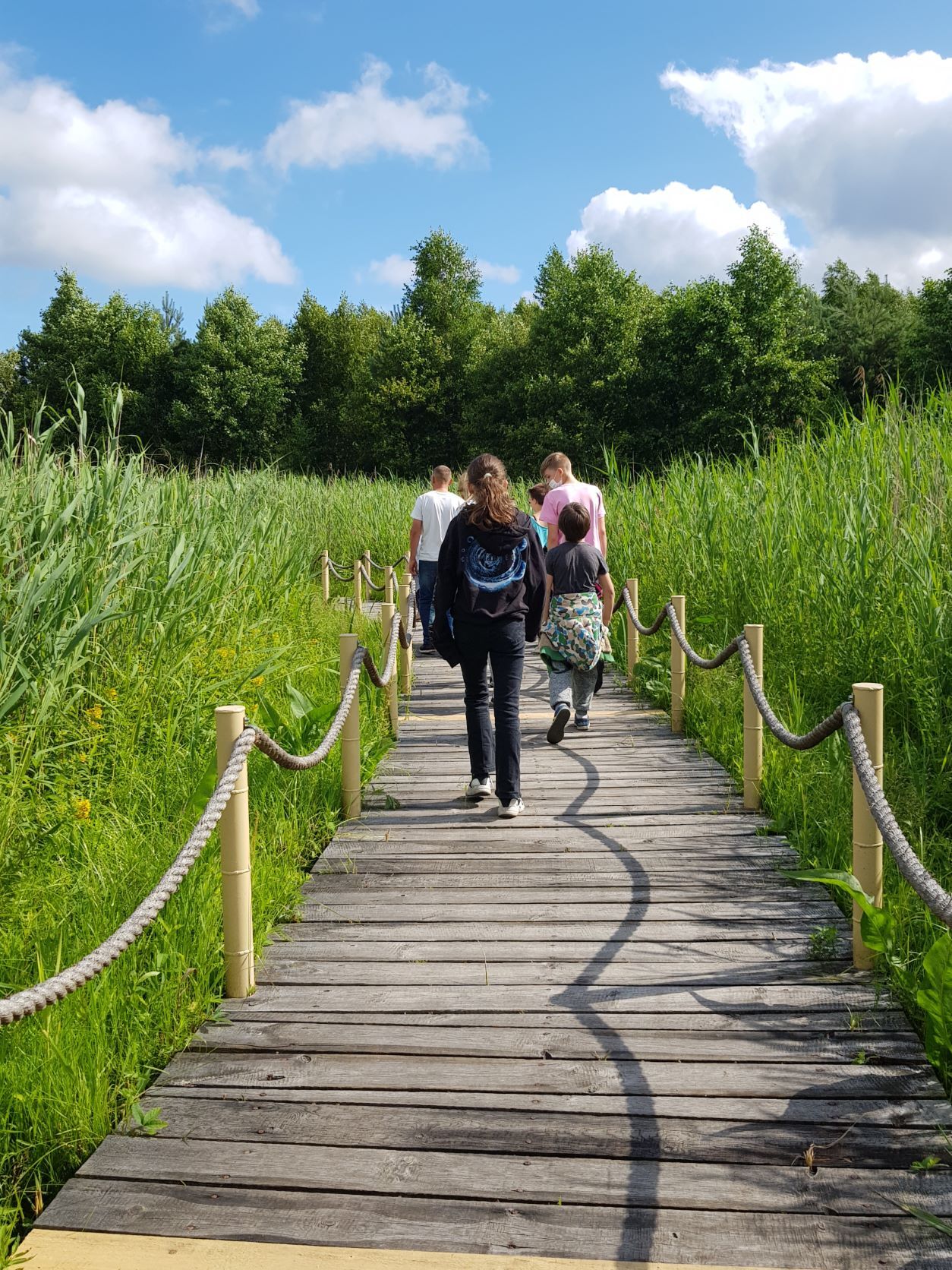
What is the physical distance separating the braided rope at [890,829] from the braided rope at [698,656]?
1876 mm

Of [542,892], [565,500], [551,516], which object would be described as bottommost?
[542,892]

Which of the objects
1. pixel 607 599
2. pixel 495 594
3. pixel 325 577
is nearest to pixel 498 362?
pixel 325 577

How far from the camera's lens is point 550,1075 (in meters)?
2.68

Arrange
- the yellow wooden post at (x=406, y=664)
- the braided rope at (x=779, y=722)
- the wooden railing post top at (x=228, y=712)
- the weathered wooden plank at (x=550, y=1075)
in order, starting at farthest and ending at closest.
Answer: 1. the yellow wooden post at (x=406, y=664)
2. the braided rope at (x=779, y=722)
3. the wooden railing post top at (x=228, y=712)
4. the weathered wooden plank at (x=550, y=1075)

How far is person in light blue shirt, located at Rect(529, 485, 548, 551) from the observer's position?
886cm

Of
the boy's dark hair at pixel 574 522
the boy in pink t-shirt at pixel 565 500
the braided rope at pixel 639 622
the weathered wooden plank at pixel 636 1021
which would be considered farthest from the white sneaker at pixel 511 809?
the boy in pink t-shirt at pixel 565 500

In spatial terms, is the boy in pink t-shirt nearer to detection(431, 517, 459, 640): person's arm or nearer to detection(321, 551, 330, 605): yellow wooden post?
detection(431, 517, 459, 640): person's arm

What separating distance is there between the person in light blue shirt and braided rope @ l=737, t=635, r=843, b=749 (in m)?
3.81

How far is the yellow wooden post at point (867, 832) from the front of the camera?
324 cm

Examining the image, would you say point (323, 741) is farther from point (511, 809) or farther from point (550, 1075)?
point (550, 1075)

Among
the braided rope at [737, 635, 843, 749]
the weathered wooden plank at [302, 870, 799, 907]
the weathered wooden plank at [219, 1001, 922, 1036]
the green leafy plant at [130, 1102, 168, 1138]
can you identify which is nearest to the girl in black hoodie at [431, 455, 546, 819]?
the weathered wooden plank at [302, 870, 799, 907]

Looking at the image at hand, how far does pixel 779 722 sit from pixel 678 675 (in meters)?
2.83

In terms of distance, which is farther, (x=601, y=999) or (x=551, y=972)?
(x=551, y=972)

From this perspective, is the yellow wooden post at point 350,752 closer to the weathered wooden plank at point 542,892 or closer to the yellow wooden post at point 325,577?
the weathered wooden plank at point 542,892
